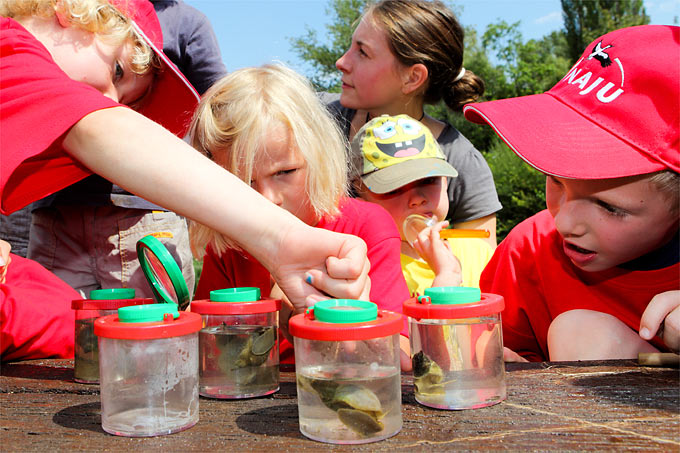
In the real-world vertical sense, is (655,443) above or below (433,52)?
below

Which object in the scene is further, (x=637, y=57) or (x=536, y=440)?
(x=637, y=57)

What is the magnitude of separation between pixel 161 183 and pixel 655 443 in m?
0.86

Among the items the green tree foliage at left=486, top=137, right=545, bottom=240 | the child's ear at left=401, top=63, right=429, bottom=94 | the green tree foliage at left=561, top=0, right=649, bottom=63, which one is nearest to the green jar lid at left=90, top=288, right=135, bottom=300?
the child's ear at left=401, top=63, right=429, bottom=94

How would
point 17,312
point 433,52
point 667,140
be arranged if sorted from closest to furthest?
point 667,140 → point 17,312 → point 433,52

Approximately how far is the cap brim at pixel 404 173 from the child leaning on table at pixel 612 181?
647mm

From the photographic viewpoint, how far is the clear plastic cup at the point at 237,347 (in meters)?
0.98

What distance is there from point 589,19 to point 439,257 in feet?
57.9

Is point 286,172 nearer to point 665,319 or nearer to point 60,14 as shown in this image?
point 60,14

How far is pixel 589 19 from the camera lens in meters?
16.9

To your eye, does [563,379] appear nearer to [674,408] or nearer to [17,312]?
[674,408]

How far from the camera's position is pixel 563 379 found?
1.01 m

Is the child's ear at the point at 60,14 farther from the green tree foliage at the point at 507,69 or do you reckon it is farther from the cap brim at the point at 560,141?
the green tree foliage at the point at 507,69

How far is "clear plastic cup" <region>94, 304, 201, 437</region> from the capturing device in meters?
0.81

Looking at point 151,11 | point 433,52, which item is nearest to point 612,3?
point 433,52
